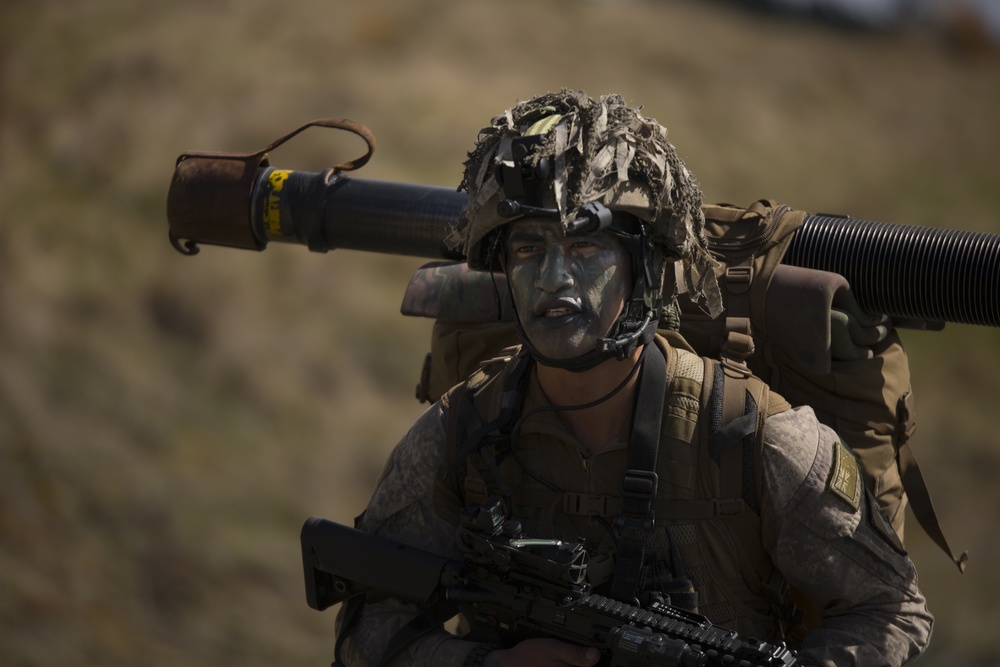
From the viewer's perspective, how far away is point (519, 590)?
3977mm

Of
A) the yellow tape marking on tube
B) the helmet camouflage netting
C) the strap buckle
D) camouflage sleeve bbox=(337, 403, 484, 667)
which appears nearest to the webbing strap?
the strap buckle

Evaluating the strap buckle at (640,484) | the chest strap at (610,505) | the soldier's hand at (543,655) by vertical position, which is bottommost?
the soldier's hand at (543,655)

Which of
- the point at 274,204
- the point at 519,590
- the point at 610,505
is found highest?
the point at 274,204

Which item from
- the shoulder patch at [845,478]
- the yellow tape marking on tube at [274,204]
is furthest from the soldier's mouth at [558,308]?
the yellow tape marking on tube at [274,204]

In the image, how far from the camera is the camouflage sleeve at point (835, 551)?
3.85m

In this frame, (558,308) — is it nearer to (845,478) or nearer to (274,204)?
(845,478)

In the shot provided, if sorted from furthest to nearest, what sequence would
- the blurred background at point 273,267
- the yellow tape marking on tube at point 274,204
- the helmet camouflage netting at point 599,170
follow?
the blurred background at point 273,267 → the yellow tape marking on tube at point 274,204 → the helmet camouflage netting at point 599,170

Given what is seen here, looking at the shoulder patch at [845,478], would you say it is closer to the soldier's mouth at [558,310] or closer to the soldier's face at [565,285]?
the soldier's face at [565,285]

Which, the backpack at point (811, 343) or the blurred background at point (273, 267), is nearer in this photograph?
the backpack at point (811, 343)

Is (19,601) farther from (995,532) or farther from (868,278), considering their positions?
(995,532)

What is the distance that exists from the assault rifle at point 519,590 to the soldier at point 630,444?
97 millimetres

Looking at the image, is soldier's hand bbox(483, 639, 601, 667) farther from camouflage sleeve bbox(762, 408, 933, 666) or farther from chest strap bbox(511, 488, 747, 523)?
camouflage sleeve bbox(762, 408, 933, 666)

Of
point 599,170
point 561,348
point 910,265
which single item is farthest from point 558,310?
point 910,265

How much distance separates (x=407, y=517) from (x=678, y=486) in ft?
3.13
